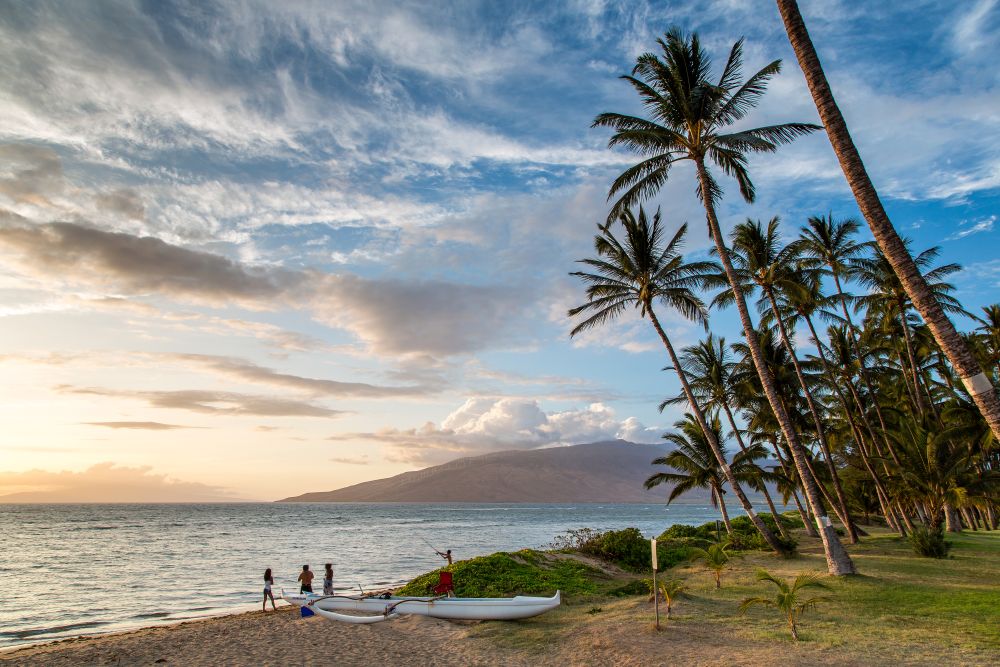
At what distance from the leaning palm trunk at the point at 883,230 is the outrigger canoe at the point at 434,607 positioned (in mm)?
9792

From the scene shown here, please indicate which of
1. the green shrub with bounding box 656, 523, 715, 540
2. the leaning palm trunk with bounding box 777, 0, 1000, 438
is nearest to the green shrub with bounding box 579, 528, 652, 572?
the green shrub with bounding box 656, 523, 715, 540

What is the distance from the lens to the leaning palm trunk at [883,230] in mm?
6121

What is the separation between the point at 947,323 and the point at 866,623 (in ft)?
22.4

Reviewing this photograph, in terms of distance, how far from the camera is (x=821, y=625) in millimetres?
10234

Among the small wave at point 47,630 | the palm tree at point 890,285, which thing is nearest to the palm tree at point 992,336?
the palm tree at point 890,285

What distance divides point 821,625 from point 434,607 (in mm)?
8453

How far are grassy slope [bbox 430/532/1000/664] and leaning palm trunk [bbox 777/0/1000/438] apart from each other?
443 centimetres

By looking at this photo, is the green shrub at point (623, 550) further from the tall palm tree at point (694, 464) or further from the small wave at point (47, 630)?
the small wave at point (47, 630)

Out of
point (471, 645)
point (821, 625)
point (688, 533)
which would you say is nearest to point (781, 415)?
point (821, 625)

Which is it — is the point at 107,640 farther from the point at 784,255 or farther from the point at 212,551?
the point at 212,551

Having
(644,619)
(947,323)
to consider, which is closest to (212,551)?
(644,619)

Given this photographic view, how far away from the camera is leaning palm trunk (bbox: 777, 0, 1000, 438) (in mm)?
6121

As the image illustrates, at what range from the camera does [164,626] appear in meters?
15.5

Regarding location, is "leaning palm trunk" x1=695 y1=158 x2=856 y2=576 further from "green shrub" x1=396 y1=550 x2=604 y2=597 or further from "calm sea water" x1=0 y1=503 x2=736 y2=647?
"calm sea water" x1=0 y1=503 x2=736 y2=647
